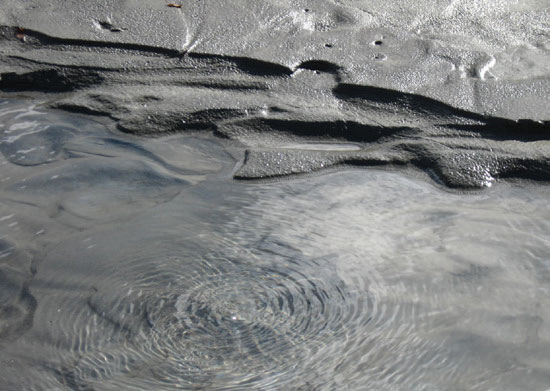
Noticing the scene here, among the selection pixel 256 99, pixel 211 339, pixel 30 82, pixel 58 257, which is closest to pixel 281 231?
pixel 211 339

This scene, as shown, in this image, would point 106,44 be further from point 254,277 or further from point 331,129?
point 254,277

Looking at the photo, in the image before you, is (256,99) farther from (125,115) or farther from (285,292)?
(285,292)

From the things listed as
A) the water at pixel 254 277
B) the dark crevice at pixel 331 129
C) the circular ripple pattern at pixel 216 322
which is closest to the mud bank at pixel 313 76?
the dark crevice at pixel 331 129

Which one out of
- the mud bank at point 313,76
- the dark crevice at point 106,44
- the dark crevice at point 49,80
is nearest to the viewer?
the mud bank at point 313,76

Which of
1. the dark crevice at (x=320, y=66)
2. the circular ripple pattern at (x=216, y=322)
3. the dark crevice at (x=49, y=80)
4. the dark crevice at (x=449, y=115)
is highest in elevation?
the dark crevice at (x=320, y=66)

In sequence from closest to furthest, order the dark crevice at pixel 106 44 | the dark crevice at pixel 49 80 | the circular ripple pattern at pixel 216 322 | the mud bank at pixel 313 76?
the circular ripple pattern at pixel 216 322
the mud bank at pixel 313 76
the dark crevice at pixel 49 80
the dark crevice at pixel 106 44

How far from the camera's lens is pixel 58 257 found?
221 cm

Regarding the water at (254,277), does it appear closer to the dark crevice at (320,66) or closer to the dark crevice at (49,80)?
the dark crevice at (49,80)

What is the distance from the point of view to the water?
1.83 meters

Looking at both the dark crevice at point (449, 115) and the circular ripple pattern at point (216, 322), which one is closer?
the circular ripple pattern at point (216, 322)

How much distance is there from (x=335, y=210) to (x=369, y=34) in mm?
1570

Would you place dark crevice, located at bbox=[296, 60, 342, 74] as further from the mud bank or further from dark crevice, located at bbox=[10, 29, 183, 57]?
dark crevice, located at bbox=[10, 29, 183, 57]

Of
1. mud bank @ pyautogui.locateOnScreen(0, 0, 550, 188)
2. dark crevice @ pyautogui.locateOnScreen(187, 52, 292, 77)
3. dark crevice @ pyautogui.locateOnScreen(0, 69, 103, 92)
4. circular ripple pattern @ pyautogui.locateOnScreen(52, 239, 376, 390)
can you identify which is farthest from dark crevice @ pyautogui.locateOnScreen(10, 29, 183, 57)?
circular ripple pattern @ pyautogui.locateOnScreen(52, 239, 376, 390)

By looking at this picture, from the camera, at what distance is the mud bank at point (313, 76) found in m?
2.88
